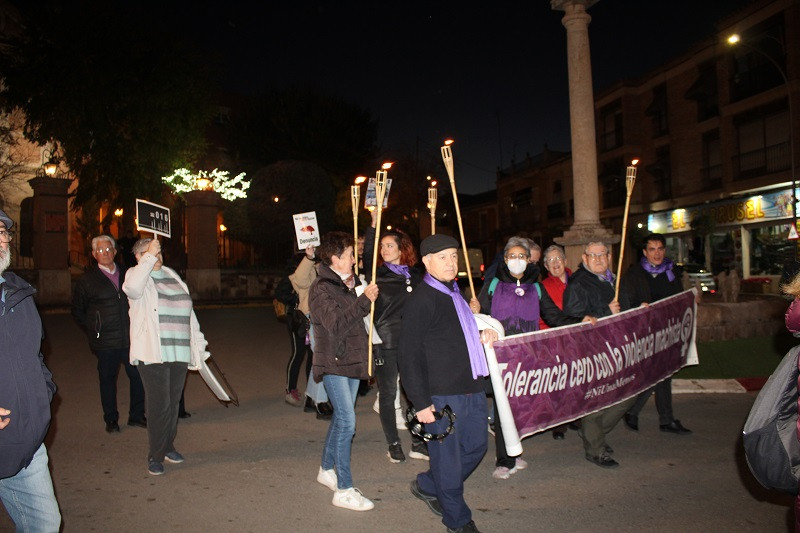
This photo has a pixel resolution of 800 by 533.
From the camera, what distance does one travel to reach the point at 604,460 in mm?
5617

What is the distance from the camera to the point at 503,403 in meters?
5.11

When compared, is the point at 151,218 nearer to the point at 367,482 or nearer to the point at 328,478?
the point at 328,478

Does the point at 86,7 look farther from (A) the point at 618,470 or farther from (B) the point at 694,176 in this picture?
(B) the point at 694,176

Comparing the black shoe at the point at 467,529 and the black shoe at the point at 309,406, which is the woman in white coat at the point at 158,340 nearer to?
the black shoe at the point at 309,406

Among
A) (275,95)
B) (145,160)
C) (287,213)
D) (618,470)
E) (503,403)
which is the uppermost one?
(275,95)

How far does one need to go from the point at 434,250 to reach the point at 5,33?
101ft

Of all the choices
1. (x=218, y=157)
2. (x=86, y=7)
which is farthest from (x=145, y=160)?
(x=218, y=157)

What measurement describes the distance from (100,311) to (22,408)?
4.34 m

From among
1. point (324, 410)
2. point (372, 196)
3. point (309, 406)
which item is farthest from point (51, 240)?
point (372, 196)

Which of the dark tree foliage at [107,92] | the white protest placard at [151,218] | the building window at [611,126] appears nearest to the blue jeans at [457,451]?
the white protest placard at [151,218]

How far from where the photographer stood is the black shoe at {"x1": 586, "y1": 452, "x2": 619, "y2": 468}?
5.58 meters

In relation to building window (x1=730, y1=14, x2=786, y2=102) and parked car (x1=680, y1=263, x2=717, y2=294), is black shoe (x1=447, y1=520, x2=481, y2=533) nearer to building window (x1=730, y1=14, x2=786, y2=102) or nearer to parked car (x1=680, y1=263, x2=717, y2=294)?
Result: parked car (x1=680, y1=263, x2=717, y2=294)

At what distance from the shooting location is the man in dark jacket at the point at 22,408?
294 cm

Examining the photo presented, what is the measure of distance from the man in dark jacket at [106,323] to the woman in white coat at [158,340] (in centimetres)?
149
